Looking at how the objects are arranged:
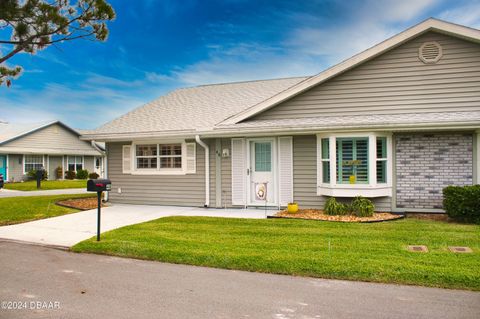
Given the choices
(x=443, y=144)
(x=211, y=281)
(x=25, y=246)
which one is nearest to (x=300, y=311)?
(x=211, y=281)

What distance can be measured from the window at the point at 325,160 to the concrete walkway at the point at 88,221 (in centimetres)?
213

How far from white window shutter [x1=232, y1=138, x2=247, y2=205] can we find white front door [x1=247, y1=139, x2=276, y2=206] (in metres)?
0.20

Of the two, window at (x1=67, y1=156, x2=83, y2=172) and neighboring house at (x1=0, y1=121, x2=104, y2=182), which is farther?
window at (x1=67, y1=156, x2=83, y2=172)

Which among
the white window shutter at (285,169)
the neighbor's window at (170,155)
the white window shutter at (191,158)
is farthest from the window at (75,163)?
the white window shutter at (285,169)

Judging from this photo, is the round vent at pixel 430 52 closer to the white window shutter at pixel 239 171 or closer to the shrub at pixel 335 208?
the shrub at pixel 335 208

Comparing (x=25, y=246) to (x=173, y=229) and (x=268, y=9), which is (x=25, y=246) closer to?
(x=173, y=229)

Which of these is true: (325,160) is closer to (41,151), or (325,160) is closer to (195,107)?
(195,107)

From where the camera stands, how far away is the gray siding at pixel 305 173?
37.1ft

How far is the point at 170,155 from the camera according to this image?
1335cm

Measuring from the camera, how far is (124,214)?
37.2 ft

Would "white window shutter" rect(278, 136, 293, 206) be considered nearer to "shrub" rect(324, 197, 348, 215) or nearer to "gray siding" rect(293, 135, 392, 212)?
"gray siding" rect(293, 135, 392, 212)

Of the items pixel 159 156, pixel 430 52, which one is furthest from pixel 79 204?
pixel 430 52

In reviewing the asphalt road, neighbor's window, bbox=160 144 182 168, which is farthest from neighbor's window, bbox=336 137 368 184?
the asphalt road

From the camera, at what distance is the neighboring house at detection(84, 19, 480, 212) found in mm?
10219
